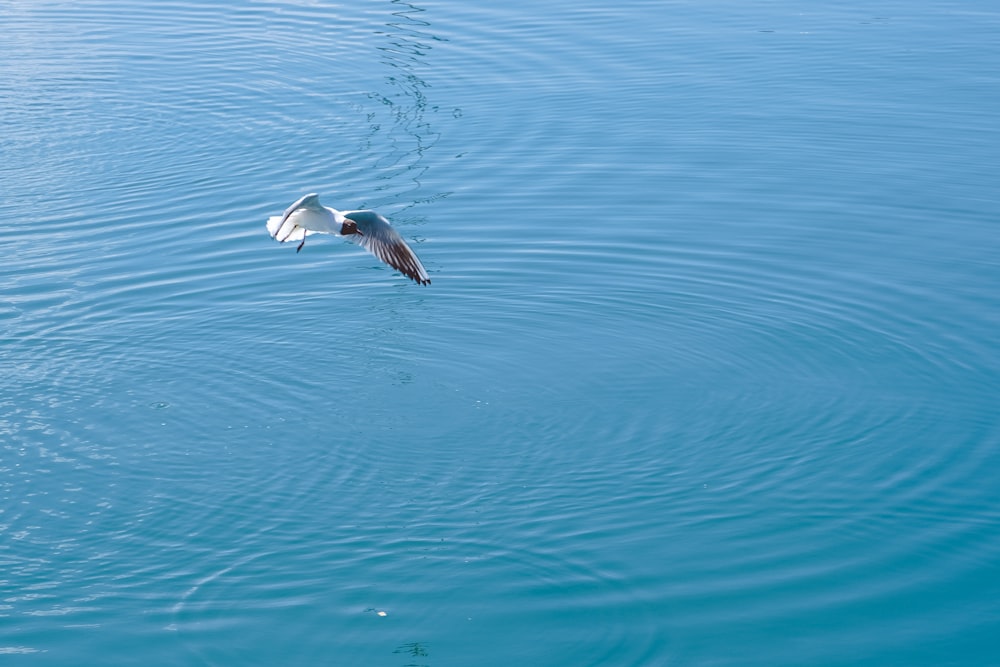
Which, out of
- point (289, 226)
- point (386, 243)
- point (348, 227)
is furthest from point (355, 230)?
point (289, 226)

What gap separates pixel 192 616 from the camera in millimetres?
9008

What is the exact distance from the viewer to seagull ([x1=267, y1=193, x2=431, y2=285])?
10.5 meters

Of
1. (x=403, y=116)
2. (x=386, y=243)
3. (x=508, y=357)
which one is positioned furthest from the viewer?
(x=403, y=116)

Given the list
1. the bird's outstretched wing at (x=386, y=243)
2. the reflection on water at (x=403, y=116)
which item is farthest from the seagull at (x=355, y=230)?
the reflection on water at (x=403, y=116)

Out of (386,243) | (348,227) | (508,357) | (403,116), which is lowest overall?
(508,357)

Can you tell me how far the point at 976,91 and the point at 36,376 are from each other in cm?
1407

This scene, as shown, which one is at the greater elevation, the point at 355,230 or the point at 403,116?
the point at 403,116

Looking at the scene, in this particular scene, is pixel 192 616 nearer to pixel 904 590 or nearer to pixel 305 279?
pixel 904 590

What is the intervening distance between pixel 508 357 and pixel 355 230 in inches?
99.3

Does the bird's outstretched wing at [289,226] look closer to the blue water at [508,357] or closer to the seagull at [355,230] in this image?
the seagull at [355,230]

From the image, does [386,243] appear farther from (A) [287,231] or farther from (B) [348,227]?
(A) [287,231]

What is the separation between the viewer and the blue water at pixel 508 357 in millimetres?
9234

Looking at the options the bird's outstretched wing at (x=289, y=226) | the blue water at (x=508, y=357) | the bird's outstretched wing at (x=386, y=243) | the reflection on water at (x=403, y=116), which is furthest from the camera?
the reflection on water at (x=403, y=116)

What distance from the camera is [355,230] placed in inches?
423
